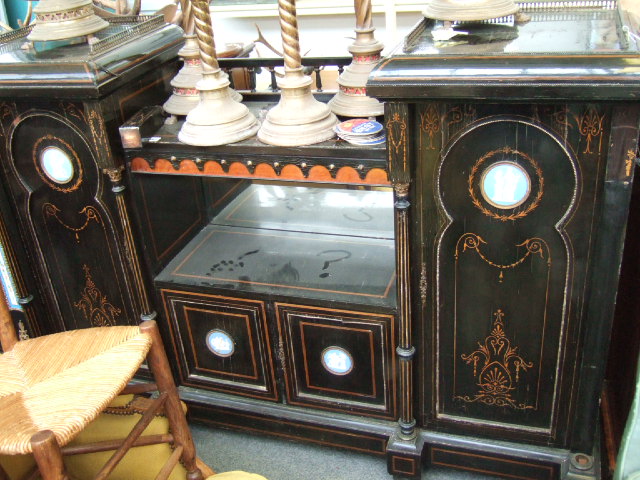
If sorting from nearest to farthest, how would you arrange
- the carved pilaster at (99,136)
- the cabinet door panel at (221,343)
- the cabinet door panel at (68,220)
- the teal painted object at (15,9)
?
1. the carved pilaster at (99,136)
2. the cabinet door panel at (68,220)
3. the cabinet door panel at (221,343)
4. the teal painted object at (15,9)

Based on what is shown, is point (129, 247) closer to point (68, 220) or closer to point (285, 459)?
point (68, 220)

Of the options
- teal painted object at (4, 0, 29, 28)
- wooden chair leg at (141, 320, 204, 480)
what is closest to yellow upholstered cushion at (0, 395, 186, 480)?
wooden chair leg at (141, 320, 204, 480)

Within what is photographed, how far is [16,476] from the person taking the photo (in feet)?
5.62

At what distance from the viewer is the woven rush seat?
1.33 metres

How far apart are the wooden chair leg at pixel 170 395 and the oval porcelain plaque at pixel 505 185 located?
80cm

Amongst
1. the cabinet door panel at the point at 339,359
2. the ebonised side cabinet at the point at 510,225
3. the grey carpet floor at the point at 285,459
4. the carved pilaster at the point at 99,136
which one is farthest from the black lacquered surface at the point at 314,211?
the grey carpet floor at the point at 285,459

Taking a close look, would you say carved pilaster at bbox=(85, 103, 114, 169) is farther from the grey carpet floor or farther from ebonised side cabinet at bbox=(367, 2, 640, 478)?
the grey carpet floor

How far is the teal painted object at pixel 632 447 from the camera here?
4.81 feet

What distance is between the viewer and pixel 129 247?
1868mm

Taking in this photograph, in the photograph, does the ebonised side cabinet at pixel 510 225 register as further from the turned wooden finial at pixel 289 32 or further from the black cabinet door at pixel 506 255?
the turned wooden finial at pixel 289 32

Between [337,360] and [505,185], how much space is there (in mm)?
696

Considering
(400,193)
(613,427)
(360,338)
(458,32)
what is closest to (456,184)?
(400,193)

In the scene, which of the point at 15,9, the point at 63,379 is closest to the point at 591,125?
the point at 63,379

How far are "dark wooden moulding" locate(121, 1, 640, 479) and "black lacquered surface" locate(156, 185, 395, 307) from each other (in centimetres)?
2
